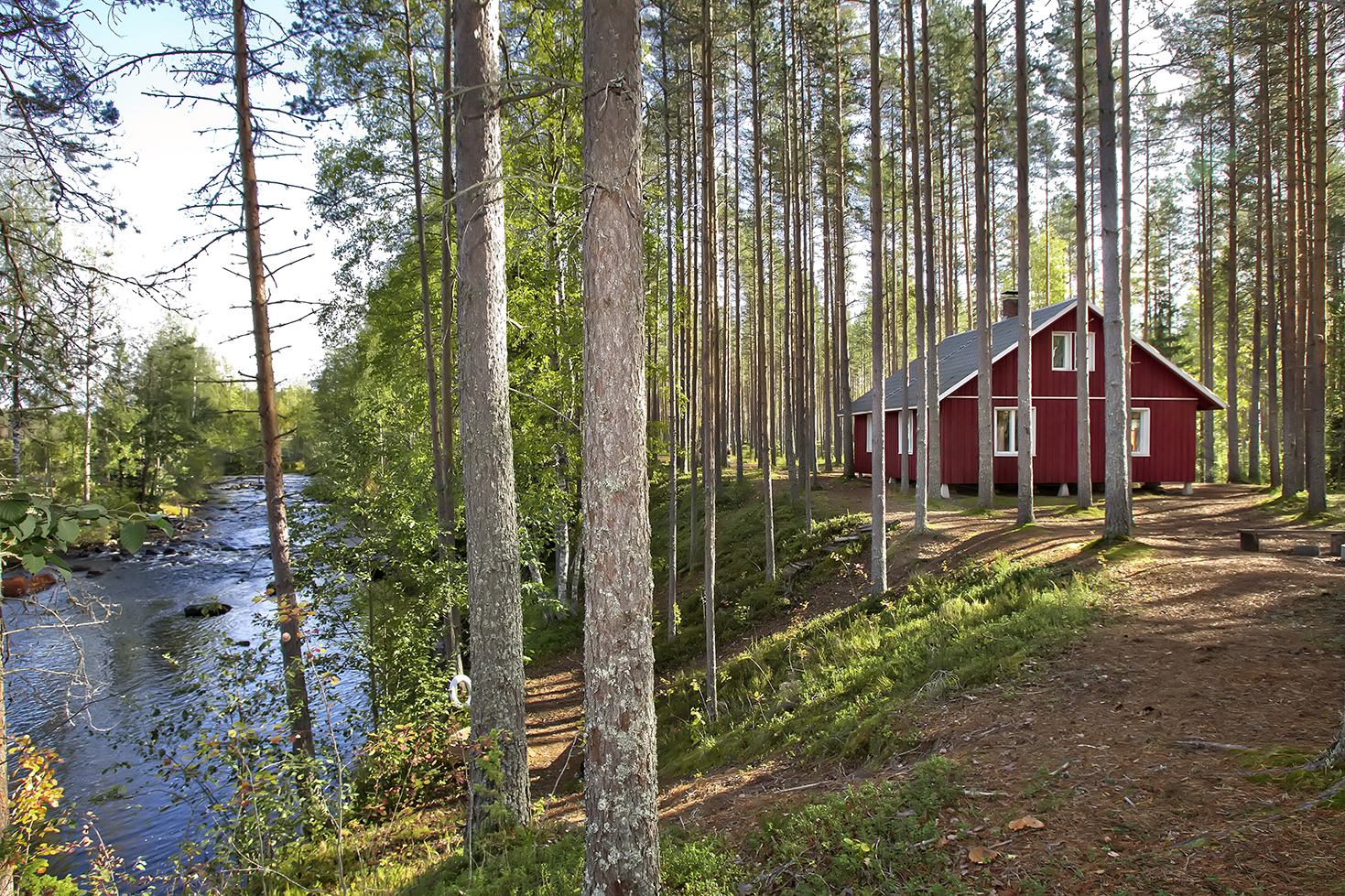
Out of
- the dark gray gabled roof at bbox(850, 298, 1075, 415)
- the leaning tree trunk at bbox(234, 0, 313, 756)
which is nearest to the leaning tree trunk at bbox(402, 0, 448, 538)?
the leaning tree trunk at bbox(234, 0, 313, 756)

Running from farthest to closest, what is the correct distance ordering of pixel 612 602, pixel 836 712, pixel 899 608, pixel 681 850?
pixel 899 608 < pixel 836 712 < pixel 681 850 < pixel 612 602

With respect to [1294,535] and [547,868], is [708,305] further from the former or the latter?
[1294,535]

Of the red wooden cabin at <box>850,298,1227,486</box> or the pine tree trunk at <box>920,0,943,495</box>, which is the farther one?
the red wooden cabin at <box>850,298,1227,486</box>

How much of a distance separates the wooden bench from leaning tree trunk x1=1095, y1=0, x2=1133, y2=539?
1838 mm

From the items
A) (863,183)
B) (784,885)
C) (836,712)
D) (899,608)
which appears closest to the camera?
(784,885)

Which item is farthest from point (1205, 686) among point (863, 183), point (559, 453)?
point (863, 183)

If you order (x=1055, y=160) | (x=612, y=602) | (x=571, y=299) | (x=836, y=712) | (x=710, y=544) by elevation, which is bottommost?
(x=836, y=712)

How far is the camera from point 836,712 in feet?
26.7

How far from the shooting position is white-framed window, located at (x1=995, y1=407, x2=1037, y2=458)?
20.4 meters

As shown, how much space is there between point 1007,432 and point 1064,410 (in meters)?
1.89

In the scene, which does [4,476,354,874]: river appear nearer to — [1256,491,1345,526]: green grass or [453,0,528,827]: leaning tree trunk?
[453,0,528,827]: leaning tree trunk

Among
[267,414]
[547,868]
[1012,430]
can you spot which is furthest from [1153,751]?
[1012,430]

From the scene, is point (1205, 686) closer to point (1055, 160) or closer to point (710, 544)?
point (710, 544)

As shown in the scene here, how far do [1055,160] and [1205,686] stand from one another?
2457 centimetres
